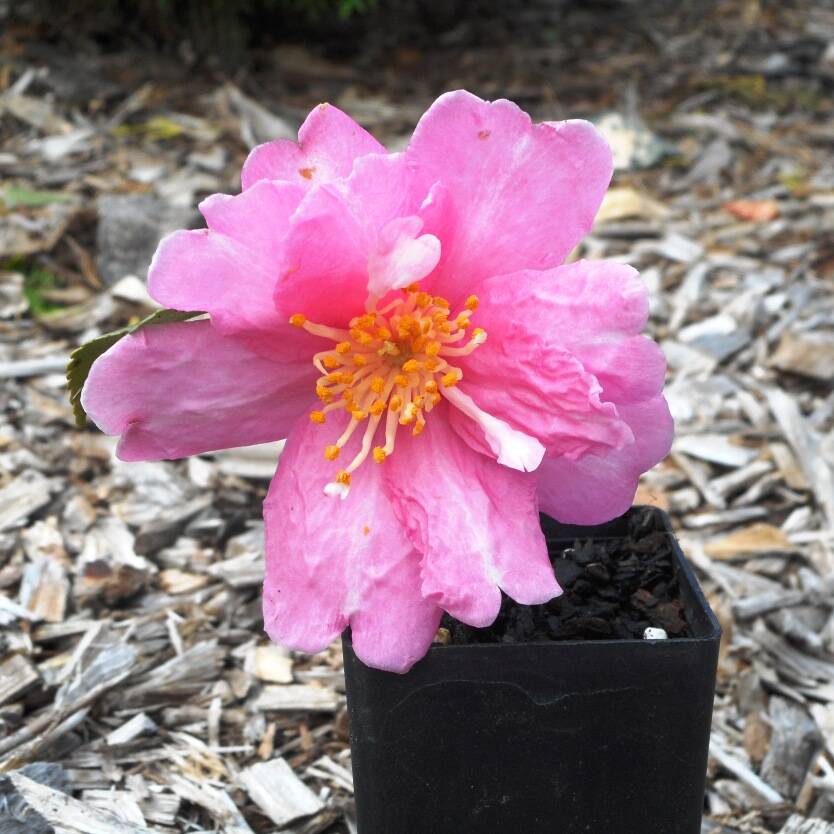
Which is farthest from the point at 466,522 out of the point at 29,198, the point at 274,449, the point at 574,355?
the point at 29,198

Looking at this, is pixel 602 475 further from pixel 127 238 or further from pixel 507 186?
pixel 127 238

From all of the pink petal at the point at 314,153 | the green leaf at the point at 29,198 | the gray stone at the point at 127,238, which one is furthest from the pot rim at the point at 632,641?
the green leaf at the point at 29,198

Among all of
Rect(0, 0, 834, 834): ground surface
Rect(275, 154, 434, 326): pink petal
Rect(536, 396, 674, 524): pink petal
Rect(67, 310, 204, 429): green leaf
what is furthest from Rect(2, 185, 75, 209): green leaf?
Rect(536, 396, 674, 524): pink petal

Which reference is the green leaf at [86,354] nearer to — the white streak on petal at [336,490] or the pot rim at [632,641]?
the white streak on petal at [336,490]

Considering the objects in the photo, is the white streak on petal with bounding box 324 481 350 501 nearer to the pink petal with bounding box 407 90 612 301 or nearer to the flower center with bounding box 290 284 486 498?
the flower center with bounding box 290 284 486 498

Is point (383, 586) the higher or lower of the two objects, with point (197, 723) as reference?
higher

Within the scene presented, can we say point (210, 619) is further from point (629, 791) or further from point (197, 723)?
point (629, 791)

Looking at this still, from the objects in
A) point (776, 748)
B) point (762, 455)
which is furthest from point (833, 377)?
point (776, 748)
